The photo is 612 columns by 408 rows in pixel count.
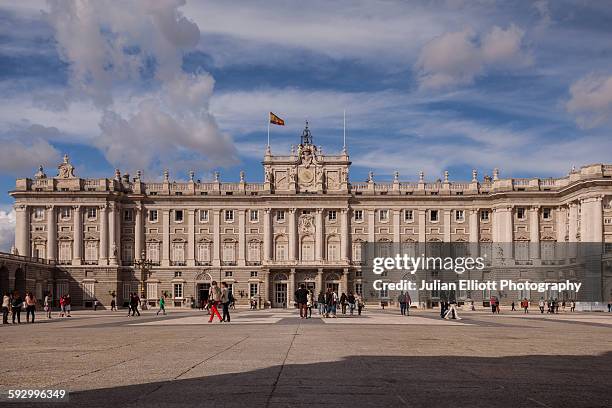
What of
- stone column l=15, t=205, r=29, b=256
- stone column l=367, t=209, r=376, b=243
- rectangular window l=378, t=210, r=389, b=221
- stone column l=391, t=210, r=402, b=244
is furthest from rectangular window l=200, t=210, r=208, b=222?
stone column l=391, t=210, r=402, b=244

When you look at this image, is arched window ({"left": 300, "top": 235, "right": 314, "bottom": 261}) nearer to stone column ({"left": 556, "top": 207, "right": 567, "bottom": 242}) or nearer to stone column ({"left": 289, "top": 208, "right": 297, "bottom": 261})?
stone column ({"left": 289, "top": 208, "right": 297, "bottom": 261})

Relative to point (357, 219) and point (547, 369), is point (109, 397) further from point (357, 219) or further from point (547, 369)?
point (357, 219)

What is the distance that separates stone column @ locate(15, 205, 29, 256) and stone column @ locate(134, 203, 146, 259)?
1216 centimetres

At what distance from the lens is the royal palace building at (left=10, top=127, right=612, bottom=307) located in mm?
94750

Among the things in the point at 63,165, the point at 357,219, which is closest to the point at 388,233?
the point at 357,219

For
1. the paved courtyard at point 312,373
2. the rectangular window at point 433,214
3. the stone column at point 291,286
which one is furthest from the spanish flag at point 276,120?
the paved courtyard at point 312,373

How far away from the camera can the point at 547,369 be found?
14500 mm

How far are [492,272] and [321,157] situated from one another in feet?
80.8

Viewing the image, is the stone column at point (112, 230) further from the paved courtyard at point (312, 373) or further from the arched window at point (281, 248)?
the paved courtyard at point (312, 373)

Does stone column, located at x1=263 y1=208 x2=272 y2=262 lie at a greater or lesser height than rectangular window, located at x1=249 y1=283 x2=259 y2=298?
greater

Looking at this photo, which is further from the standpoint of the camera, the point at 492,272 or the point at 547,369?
the point at 492,272

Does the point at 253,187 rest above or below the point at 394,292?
above

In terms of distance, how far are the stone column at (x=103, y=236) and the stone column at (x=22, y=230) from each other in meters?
8.33

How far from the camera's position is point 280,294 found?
319 feet
